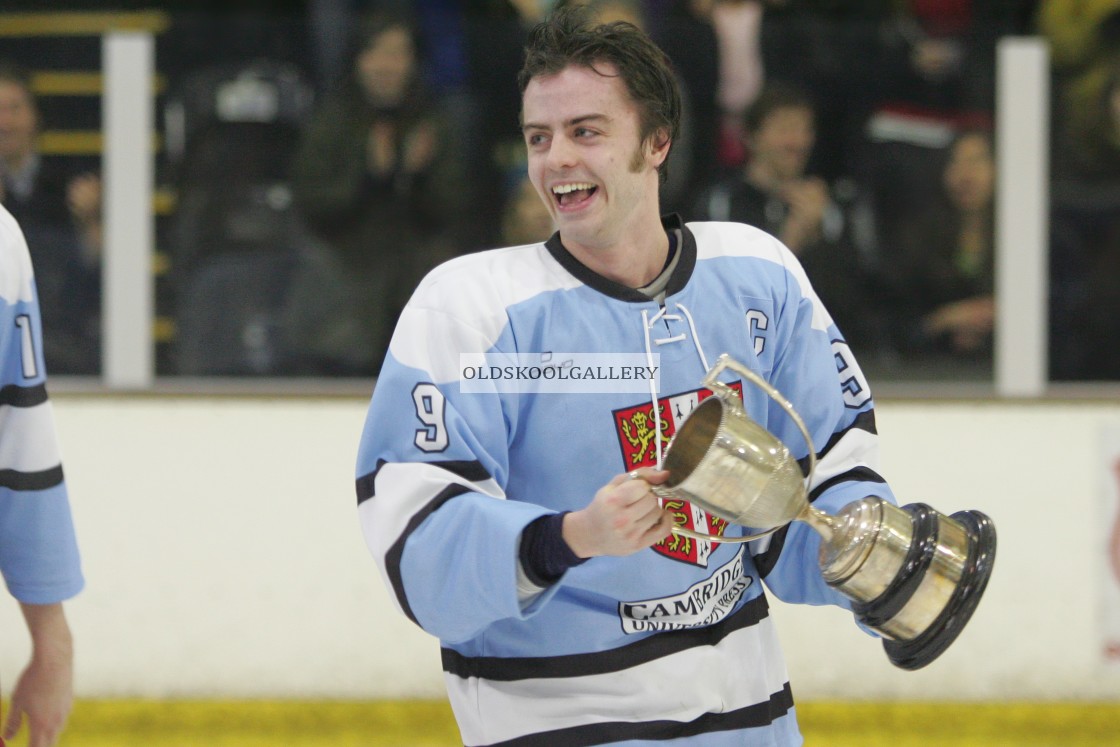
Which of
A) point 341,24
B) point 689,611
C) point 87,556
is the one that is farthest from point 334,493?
point 689,611

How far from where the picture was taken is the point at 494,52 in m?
3.58

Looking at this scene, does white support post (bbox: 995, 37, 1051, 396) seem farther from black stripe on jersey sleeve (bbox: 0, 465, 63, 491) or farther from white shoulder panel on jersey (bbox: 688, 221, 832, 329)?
black stripe on jersey sleeve (bbox: 0, 465, 63, 491)

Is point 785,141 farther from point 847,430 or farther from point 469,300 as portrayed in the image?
point 469,300

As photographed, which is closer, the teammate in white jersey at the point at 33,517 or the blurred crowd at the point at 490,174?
the teammate in white jersey at the point at 33,517

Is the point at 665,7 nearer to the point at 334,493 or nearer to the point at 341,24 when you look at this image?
the point at 341,24

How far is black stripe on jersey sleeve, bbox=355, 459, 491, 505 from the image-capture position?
66.4 inches

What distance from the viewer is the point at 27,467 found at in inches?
78.8

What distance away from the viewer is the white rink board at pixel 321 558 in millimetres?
3504

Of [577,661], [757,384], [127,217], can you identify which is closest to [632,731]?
[577,661]

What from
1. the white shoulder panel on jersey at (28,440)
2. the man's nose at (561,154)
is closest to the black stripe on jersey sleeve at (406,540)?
the man's nose at (561,154)

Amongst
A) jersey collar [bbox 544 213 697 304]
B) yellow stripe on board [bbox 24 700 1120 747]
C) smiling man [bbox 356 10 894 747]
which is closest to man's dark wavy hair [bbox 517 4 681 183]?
smiling man [bbox 356 10 894 747]

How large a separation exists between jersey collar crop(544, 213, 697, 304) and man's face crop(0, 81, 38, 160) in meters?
1.82

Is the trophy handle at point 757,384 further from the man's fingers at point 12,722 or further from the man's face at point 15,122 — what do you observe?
the man's face at point 15,122

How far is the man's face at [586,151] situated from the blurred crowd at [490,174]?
64.9 inches
